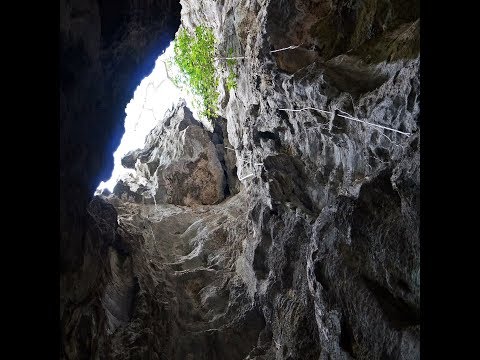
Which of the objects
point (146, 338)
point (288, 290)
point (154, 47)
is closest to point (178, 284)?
point (146, 338)

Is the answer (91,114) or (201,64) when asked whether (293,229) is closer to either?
(91,114)

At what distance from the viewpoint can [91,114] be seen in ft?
21.6

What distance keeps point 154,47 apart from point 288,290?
5.96 metres

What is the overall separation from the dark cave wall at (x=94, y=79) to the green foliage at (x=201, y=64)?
6.42 m

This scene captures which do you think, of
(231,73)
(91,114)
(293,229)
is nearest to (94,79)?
(91,114)

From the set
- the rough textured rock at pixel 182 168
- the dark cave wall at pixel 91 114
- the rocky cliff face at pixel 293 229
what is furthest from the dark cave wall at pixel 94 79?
the rough textured rock at pixel 182 168

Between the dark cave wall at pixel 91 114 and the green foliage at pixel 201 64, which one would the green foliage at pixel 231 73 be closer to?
the green foliage at pixel 201 64

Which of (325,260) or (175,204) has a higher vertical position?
(175,204)

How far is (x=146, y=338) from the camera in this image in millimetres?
7828

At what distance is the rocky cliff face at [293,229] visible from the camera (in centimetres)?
611

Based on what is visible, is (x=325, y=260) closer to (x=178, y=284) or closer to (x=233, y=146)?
(x=178, y=284)

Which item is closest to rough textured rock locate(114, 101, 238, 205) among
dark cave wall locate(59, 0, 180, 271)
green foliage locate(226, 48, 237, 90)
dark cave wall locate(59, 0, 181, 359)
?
green foliage locate(226, 48, 237, 90)

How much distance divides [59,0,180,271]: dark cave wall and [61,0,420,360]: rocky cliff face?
3.66 feet
